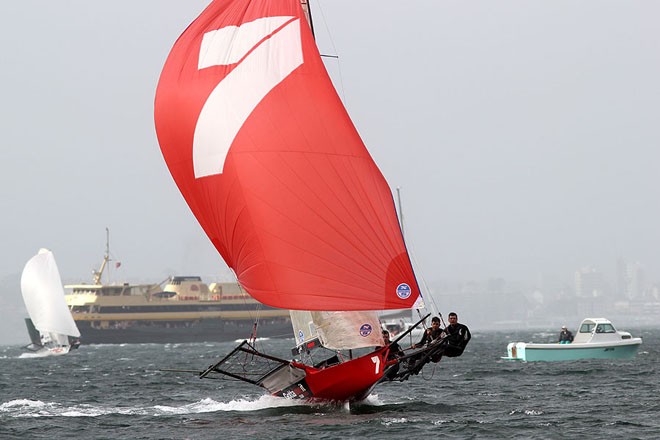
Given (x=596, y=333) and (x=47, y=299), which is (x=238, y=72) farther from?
(x=47, y=299)

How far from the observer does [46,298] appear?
9044 centimetres

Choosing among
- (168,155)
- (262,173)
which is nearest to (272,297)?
(262,173)

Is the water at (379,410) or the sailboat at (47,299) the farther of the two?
the sailboat at (47,299)

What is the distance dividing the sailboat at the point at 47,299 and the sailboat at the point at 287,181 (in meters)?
69.7

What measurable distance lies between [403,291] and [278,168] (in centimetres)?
348

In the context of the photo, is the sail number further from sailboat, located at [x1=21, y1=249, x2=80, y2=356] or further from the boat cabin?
sailboat, located at [x1=21, y1=249, x2=80, y2=356]

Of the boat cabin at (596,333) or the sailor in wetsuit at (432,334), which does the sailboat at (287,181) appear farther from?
the boat cabin at (596,333)

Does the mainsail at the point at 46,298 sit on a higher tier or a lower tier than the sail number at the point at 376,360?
higher

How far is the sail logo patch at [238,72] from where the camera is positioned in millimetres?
21906

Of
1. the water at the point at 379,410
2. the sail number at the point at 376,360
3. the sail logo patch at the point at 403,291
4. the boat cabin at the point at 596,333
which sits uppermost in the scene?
the sail logo patch at the point at 403,291

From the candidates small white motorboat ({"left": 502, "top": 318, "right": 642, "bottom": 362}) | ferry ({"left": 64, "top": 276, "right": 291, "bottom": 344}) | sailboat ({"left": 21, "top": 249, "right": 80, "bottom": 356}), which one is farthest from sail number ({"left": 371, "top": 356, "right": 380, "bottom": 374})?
ferry ({"left": 64, "top": 276, "right": 291, "bottom": 344})

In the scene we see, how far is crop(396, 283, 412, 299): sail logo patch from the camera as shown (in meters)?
21.1

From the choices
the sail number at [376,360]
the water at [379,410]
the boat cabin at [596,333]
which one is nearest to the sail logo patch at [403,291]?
the sail number at [376,360]

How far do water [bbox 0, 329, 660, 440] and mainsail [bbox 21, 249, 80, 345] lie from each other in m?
52.4
